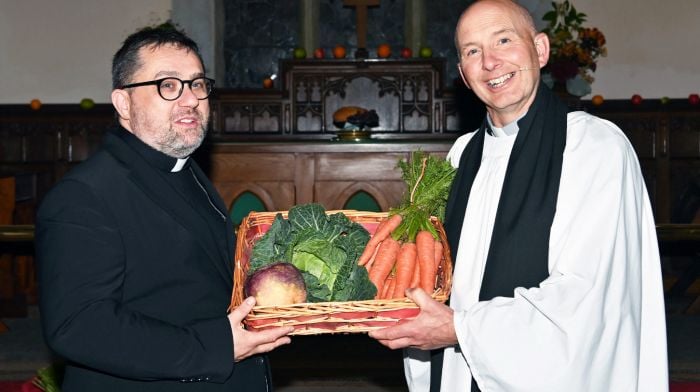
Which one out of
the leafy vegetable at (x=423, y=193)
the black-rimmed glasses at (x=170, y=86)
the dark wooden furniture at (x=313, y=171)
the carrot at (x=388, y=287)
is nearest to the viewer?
the black-rimmed glasses at (x=170, y=86)

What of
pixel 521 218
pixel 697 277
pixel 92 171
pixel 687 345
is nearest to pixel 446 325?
pixel 521 218

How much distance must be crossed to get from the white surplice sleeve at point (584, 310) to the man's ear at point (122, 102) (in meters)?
1.16

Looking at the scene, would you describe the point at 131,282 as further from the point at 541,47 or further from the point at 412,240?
the point at 541,47

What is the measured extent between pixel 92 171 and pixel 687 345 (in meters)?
4.79

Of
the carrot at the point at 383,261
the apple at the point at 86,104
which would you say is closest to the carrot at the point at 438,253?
the carrot at the point at 383,261

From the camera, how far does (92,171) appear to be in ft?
7.48

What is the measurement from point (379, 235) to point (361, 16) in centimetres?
623

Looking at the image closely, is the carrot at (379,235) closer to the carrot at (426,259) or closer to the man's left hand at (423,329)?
the carrot at (426,259)

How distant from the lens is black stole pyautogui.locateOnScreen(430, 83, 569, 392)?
256 centimetres

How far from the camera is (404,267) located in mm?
2578

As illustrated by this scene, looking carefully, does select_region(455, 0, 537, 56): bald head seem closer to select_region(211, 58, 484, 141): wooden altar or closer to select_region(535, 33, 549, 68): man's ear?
→ select_region(535, 33, 549, 68): man's ear

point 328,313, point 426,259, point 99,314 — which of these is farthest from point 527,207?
point 99,314

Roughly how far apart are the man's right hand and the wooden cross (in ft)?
21.8

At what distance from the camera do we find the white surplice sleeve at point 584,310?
95.3 inches
